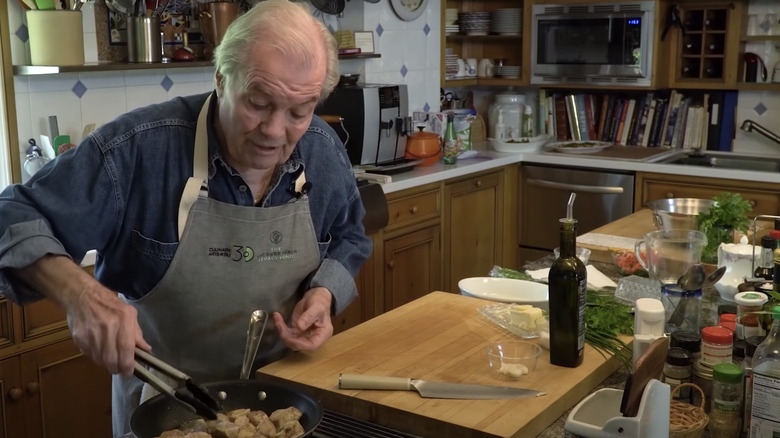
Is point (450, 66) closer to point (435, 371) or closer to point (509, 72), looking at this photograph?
point (509, 72)

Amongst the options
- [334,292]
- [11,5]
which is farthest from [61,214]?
[11,5]

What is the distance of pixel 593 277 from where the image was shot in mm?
2361

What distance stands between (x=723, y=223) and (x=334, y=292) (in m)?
1.32

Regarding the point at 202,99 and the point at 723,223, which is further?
the point at 723,223

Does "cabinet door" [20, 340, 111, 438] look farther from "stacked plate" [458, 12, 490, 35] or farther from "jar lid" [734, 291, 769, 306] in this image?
"stacked plate" [458, 12, 490, 35]

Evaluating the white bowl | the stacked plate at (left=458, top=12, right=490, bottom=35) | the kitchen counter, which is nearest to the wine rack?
the kitchen counter

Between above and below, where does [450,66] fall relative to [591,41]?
below

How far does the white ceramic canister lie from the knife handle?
3.78m

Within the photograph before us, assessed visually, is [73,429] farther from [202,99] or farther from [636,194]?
[636,194]

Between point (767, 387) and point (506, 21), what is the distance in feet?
13.8

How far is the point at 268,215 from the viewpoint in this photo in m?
1.82

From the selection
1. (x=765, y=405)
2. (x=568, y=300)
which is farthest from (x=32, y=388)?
(x=765, y=405)

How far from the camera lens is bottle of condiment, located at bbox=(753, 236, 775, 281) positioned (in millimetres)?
2076

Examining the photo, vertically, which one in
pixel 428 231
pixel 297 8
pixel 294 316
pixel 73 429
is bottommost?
pixel 73 429
